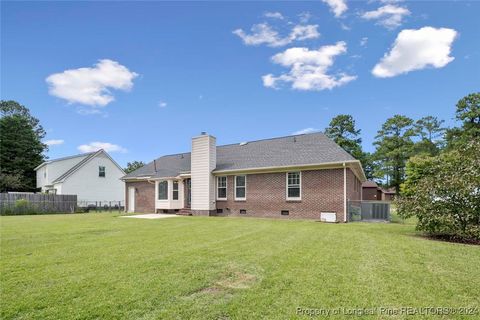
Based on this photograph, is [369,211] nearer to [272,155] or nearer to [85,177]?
[272,155]

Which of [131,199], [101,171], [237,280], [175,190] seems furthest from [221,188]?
[101,171]

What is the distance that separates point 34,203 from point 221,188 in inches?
626

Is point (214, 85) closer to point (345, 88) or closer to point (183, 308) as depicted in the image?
point (345, 88)

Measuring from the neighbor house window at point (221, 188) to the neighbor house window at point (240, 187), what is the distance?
0.90 metres

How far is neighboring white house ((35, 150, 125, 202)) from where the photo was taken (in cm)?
3028

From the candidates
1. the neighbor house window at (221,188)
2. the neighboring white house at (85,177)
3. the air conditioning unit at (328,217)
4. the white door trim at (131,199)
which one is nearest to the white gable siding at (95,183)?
the neighboring white house at (85,177)

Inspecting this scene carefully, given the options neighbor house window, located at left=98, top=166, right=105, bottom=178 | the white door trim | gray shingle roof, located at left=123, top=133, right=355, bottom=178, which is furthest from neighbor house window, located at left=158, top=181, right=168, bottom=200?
neighbor house window, located at left=98, top=166, right=105, bottom=178

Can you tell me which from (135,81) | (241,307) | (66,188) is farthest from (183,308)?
(66,188)

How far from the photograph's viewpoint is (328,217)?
14.5 m

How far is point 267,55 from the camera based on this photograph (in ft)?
58.1

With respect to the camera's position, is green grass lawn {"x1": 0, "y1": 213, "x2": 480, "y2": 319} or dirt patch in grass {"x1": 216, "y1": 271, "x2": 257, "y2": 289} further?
dirt patch in grass {"x1": 216, "y1": 271, "x2": 257, "y2": 289}

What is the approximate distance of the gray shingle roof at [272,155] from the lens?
15.6 metres

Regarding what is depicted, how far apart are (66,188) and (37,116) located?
25.4 meters

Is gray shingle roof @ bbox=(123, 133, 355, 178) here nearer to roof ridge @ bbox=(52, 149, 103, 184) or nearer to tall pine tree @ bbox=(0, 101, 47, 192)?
roof ridge @ bbox=(52, 149, 103, 184)
